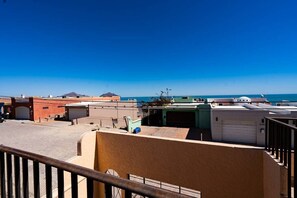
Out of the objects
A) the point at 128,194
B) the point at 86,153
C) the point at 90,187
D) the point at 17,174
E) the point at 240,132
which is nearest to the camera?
the point at 128,194

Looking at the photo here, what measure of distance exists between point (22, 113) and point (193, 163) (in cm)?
3108

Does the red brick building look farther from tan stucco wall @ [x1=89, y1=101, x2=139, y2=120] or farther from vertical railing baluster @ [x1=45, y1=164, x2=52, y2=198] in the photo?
vertical railing baluster @ [x1=45, y1=164, x2=52, y2=198]

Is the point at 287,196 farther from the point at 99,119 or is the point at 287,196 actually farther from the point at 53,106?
the point at 53,106

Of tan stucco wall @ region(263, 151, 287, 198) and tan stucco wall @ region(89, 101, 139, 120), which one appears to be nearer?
tan stucco wall @ region(263, 151, 287, 198)

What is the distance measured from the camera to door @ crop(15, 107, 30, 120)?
90.3ft

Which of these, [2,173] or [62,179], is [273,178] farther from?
[2,173]

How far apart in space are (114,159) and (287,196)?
15.6ft

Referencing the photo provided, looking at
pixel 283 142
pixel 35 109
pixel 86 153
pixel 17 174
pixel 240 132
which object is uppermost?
pixel 17 174

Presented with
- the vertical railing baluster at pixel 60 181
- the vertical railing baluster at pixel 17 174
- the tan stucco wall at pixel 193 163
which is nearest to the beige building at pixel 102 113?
the tan stucco wall at pixel 193 163

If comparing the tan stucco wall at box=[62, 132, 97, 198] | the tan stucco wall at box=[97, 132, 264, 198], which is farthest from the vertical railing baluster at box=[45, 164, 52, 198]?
the tan stucco wall at box=[62, 132, 97, 198]

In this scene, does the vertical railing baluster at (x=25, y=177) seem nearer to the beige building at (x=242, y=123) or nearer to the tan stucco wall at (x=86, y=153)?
the tan stucco wall at (x=86, y=153)

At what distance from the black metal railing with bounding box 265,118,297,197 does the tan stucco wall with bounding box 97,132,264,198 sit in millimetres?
598

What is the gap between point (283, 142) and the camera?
3.12 meters

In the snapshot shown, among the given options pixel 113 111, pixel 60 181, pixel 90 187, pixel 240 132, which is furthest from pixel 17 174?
pixel 113 111
